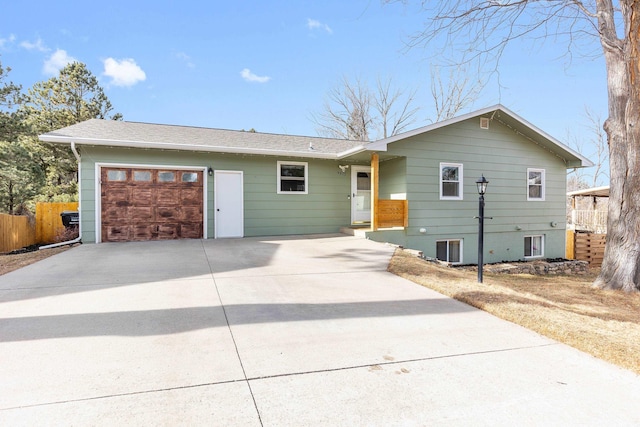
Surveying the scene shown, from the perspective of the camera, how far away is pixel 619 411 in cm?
196

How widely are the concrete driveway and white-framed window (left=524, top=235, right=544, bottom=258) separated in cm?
983

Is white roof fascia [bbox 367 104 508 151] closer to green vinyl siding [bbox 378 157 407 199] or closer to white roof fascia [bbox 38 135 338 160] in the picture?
green vinyl siding [bbox 378 157 407 199]

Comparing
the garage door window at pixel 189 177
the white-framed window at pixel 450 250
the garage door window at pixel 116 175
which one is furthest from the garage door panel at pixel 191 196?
the white-framed window at pixel 450 250

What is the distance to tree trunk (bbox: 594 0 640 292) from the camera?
643cm

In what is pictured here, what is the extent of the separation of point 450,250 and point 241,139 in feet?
25.7

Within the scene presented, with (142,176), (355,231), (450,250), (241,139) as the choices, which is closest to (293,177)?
(241,139)

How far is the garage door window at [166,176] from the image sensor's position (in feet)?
30.6

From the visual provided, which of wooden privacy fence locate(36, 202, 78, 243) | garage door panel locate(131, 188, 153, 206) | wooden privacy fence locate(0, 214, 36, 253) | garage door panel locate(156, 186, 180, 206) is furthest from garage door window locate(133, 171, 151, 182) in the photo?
wooden privacy fence locate(0, 214, 36, 253)

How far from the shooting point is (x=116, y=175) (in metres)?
8.98

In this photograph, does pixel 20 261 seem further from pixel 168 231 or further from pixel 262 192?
pixel 262 192

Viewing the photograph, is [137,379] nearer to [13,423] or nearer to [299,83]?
[13,423]

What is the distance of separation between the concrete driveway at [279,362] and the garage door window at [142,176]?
5.04m

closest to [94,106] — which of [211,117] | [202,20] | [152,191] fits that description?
[211,117]

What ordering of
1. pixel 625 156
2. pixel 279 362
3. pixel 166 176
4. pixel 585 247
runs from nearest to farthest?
1. pixel 279 362
2. pixel 625 156
3. pixel 166 176
4. pixel 585 247
